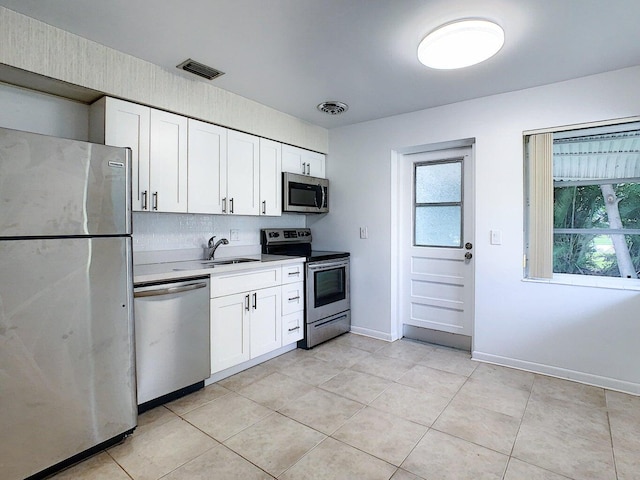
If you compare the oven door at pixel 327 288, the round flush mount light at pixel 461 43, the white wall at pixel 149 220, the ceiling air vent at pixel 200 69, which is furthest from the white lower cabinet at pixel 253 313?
the round flush mount light at pixel 461 43

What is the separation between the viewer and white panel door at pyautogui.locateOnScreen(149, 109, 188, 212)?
2.53m

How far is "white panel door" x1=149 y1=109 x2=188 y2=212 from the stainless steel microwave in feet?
3.73

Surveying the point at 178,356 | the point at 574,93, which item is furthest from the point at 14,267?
the point at 574,93

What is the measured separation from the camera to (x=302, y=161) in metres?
3.85

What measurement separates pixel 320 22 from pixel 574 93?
7.05 feet

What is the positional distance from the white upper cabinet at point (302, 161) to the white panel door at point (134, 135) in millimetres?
1454

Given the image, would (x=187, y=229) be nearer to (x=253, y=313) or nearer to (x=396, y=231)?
(x=253, y=313)

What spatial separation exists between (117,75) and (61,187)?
1042 mm

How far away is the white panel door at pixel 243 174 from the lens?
307 cm

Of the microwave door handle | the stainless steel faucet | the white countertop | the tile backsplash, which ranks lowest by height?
the white countertop

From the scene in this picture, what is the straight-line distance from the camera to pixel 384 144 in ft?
12.2

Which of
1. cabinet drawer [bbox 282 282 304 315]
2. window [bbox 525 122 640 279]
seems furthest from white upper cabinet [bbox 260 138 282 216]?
window [bbox 525 122 640 279]

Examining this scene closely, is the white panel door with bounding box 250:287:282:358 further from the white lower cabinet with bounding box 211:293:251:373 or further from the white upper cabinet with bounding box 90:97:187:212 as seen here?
the white upper cabinet with bounding box 90:97:187:212

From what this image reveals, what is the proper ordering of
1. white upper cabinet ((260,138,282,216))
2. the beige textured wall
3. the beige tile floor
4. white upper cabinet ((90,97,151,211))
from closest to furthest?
1. the beige tile floor
2. the beige textured wall
3. white upper cabinet ((90,97,151,211))
4. white upper cabinet ((260,138,282,216))
